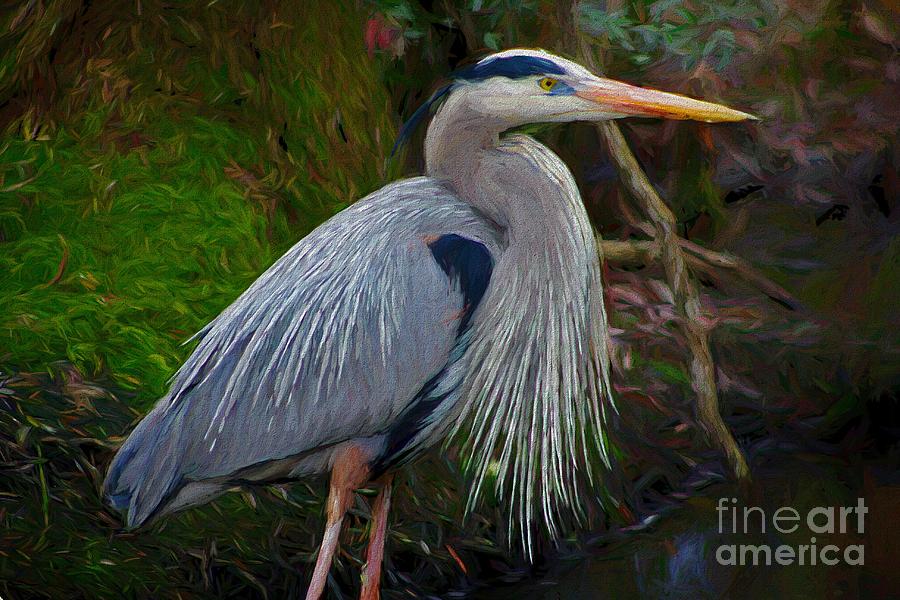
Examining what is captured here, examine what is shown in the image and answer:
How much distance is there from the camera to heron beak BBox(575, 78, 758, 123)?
2027 millimetres

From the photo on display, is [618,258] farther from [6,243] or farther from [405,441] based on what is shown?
[6,243]

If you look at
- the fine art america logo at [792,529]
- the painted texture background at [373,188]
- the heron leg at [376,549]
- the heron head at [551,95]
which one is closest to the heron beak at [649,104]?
the heron head at [551,95]

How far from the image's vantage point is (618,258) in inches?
125

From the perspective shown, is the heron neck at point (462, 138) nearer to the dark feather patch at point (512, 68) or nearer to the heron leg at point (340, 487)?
the dark feather patch at point (512, 68)

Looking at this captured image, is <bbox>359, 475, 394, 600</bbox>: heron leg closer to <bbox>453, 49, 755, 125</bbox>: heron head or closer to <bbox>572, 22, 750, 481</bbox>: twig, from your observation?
<bbox>453, 49, 755, 125</bbox>: heron head

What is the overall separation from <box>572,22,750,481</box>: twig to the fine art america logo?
198mm

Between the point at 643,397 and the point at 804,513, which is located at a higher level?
the point at 643,397

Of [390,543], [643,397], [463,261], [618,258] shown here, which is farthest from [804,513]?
[463,261]

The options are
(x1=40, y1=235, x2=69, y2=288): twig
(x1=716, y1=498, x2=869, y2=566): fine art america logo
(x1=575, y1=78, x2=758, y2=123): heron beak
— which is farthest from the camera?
(x1=40, y1=235, x2=69, y2=288): twig

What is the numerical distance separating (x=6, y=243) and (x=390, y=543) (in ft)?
5.44

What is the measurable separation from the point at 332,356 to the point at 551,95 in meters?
0.73

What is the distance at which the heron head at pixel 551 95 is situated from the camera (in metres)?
2.05

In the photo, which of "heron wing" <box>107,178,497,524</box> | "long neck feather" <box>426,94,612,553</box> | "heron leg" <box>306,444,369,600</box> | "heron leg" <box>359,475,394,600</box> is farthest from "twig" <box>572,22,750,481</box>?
"heron leg" <box>306,444,369,600</box>

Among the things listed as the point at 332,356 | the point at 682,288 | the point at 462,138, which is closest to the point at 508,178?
the point at 462,138
